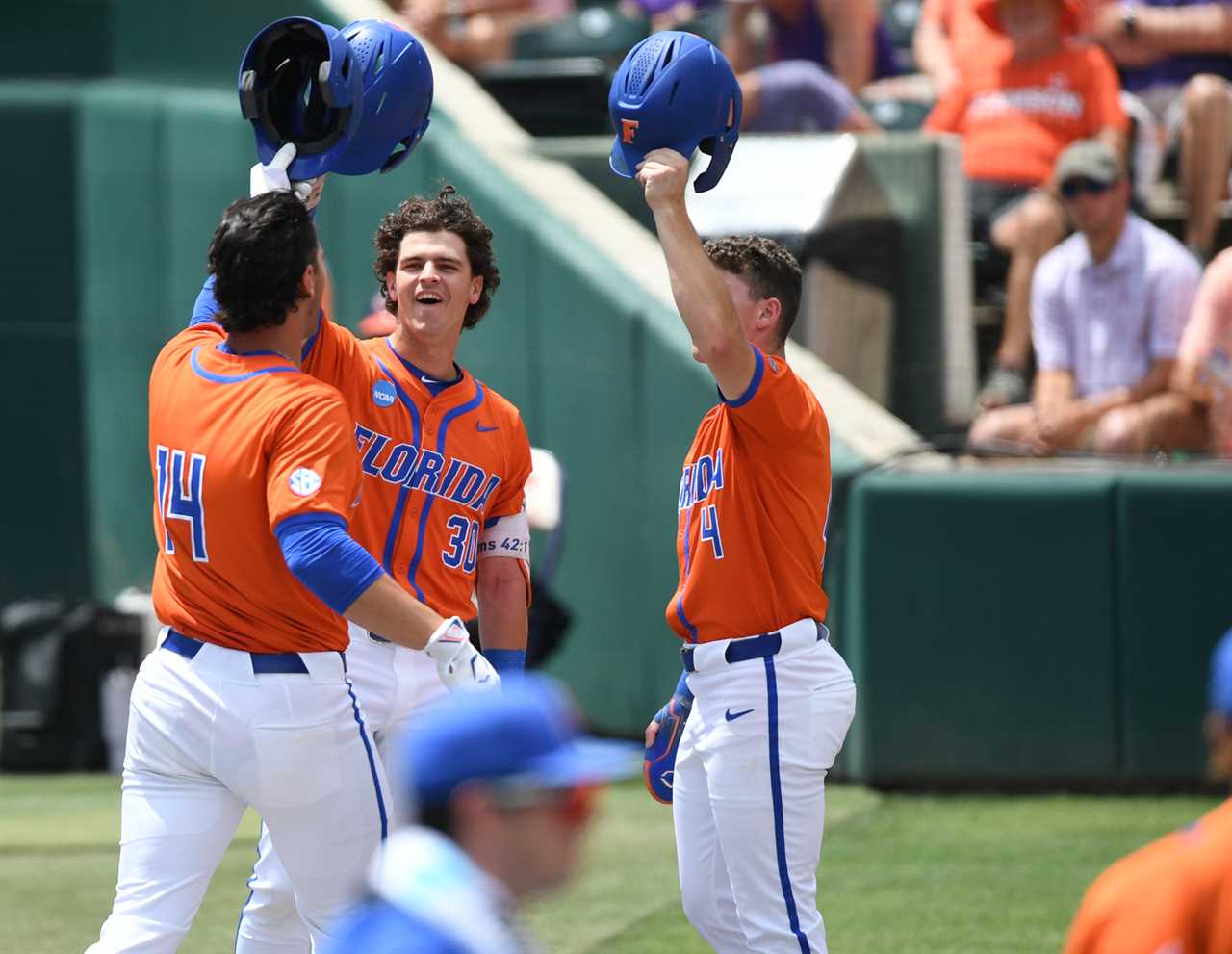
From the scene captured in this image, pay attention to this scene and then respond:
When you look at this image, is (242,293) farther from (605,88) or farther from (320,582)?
(605,88)

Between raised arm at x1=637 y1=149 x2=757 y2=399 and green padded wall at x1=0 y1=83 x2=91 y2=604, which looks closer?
raised arm at x1=637 y1=149 x2=757 y2=399

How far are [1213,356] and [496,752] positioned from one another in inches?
246

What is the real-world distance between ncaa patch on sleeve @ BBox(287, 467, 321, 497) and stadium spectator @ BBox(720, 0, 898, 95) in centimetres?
656

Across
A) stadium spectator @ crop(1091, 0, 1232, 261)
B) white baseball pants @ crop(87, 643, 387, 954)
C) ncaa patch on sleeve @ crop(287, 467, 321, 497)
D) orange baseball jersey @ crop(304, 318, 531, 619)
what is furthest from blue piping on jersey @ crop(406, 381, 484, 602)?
stadium spectator @ crop(1091, 0, 1232, 261)

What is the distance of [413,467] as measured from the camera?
15.3 ft

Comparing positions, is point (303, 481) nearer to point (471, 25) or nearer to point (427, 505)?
point (427, 505)

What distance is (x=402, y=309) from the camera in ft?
15.7

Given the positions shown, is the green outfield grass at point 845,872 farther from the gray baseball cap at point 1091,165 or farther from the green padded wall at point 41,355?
the green padded wall at point 41,355

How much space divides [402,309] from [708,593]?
1142 millimetres

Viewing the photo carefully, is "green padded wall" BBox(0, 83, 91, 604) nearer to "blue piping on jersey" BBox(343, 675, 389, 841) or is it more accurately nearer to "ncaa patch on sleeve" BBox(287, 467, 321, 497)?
"blue piping on jersey" BBox(343, 675, 389, 841)

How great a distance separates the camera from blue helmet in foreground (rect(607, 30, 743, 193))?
416 cm

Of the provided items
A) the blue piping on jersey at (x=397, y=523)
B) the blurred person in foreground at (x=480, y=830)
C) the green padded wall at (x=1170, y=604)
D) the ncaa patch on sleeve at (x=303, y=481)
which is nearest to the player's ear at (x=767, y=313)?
the blue piping on jersey at (x=397, y=523)

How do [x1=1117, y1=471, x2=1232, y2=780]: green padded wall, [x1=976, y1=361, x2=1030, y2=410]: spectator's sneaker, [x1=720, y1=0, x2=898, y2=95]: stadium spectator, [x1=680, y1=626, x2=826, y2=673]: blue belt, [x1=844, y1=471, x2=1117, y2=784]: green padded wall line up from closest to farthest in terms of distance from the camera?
[x1=680, y1=626, x2=826, y2=673]: blue belt
[x1=1117, y1=471, x2=1232, y2=780]: green padded wall
[x1=844, y1=471, x2=1117, y2=784]: green padded wall
[x1=976, y1=361, x2=1030, y2=410]: spectator's sneaker
[x1=720, y1=0, x2=898, y2=95]: stadium spectator

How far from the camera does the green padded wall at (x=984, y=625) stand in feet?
25.7
